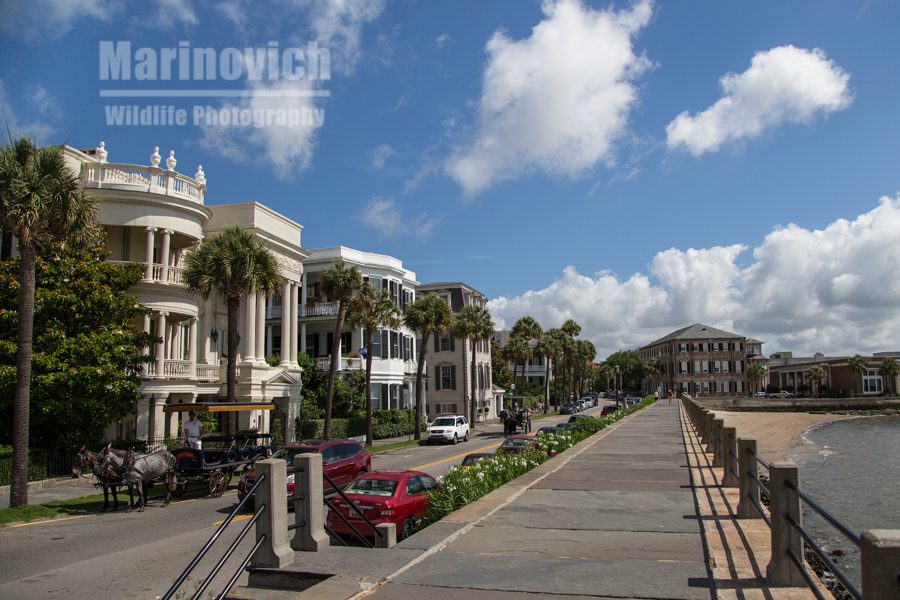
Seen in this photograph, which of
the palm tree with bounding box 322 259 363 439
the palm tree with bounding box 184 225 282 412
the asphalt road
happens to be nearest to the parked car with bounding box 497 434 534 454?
the asphalt road

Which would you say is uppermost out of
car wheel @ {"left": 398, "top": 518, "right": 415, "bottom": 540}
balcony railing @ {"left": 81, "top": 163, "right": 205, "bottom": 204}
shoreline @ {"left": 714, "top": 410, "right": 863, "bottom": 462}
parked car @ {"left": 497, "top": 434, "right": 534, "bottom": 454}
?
balcony railing @ {"left": 81, "top": 163, "right": 205, "bottom": 204}

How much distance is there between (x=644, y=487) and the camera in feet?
47.5

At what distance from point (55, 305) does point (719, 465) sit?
21.4 m

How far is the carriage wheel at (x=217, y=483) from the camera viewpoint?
20130 millimetres

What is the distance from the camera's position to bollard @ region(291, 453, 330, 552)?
8.65 metres

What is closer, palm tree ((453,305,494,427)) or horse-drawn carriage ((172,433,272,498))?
horse-drawn carriage ((172,433,272,498))

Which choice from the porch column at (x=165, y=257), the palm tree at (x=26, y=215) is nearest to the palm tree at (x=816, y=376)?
the porch column at (x=165, y=257)

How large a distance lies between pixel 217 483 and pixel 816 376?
143 metres

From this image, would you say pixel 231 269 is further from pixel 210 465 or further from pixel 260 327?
pixel 260 327

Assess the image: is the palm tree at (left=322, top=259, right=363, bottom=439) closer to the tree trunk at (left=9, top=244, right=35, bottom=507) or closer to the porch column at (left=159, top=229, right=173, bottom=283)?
the porch column at (left=159, top=229, right=173, bottom=283)

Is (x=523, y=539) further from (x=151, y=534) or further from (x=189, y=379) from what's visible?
(x=189, y=379)

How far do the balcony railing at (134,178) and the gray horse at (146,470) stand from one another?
15.6 m

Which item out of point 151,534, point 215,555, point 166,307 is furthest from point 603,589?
point 166,307

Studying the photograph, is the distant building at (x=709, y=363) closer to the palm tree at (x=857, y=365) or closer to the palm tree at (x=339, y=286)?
the palm tree at (x=857, y=365)
